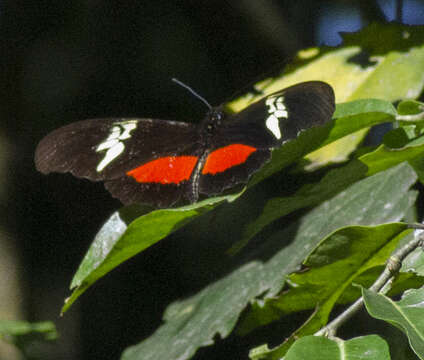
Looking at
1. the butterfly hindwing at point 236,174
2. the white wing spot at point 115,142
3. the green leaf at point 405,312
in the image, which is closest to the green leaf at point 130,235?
the butterfly hindwing at point 236,174

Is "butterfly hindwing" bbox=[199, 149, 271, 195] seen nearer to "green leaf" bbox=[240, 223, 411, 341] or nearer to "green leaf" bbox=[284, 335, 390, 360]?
"green leaf" bbox=[240, 223, 411, 341]

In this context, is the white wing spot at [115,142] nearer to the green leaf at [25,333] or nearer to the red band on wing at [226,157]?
the red band on wing at [226,157]

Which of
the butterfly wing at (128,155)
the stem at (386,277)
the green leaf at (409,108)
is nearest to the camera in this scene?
the stem at (386,277)

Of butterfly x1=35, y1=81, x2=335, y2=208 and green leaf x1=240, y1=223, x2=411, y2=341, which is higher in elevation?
butterfly x1=35, y1=81, x2=335, y2=208

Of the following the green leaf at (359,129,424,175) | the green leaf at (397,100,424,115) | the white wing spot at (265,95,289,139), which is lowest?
the green leaf at (359,129,424,175)

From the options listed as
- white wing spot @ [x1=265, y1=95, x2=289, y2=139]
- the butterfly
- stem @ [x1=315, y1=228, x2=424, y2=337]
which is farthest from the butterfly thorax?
stem @ [x1=315, y1=228, x2=424, y2=337]

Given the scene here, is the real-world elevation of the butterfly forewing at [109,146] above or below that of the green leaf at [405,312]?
above

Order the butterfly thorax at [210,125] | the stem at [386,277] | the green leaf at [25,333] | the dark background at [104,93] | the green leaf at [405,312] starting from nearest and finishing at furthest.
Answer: the green leaf at [405,312] < the stem at [386,277] < the butterfly thorax at [210,125] < the green leaf at [25,333] < the dark background at [104,93]

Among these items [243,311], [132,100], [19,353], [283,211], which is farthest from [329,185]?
[19,353]
